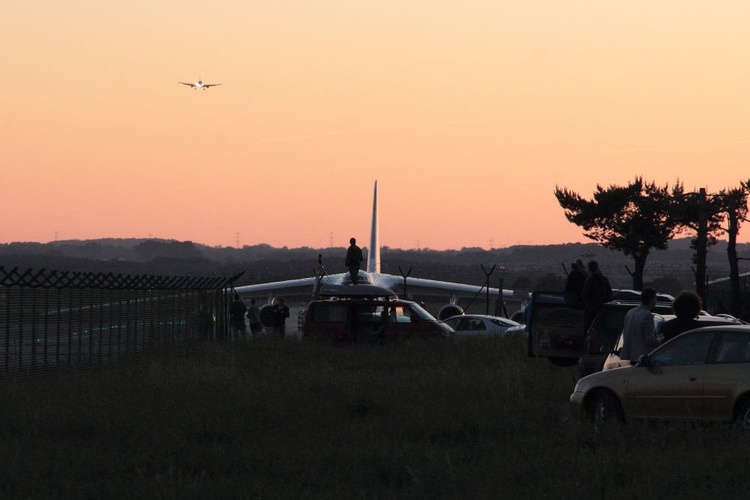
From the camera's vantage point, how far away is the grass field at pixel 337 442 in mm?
9828

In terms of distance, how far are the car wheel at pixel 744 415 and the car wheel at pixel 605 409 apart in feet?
5.29

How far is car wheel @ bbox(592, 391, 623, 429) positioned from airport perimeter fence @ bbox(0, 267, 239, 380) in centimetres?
786

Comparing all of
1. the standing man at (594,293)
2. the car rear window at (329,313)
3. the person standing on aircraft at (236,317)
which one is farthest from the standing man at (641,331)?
the person standing on aircraft at (236,317)

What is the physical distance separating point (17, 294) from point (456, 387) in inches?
273

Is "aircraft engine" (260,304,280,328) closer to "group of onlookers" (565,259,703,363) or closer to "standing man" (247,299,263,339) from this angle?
"standing man" (247,299,263,339)

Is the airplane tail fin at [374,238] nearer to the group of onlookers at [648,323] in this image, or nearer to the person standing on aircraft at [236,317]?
the person standing on aircraft at [236,317]

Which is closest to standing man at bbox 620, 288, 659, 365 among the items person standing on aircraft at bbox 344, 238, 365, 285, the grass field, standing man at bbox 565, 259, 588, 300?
the grass field

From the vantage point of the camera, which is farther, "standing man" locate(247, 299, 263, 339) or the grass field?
"standing man" locate(247, 299, 263, 339)

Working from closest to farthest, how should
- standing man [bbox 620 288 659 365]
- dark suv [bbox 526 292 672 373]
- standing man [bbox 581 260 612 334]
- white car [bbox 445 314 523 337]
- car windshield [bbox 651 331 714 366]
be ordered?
1. car windshield [bbox 651 331 714 366]
2. standing man [bbox 620 288 659 365]
3. standing man [bbox 581 260 612 334]
4. dark suv [bbox 526 292 672 373]
5. white car [bbox 445 314 523 337]

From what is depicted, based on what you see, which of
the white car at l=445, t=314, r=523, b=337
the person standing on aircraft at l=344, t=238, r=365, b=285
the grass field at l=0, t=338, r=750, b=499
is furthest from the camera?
the white car at l=445, t=314, r=523, b=337

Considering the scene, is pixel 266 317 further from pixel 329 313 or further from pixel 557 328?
pixel 557 328

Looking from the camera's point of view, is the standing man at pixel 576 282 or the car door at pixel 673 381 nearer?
the car door at pixel 673 381

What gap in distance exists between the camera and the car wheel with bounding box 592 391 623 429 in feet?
46.7

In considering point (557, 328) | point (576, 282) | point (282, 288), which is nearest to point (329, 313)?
point (576, 282)
